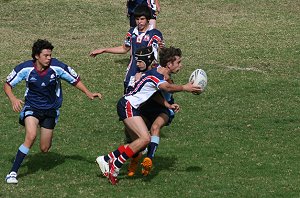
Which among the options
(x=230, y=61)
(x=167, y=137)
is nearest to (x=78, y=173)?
(x=167, y=137)

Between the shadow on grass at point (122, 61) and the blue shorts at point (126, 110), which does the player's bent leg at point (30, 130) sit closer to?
the blue shorts at point (126, 110)

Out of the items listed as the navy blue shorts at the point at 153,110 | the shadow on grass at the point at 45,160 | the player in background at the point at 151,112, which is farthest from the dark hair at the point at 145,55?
the shadow on grass at the point at 45,160

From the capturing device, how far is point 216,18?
31000mm

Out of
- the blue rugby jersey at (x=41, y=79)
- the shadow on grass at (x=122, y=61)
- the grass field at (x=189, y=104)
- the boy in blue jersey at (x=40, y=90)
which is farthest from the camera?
the shadow on grass at (x=122, y=61)

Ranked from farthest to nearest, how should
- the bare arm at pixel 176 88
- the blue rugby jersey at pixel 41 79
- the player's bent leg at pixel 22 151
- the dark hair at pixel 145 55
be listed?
the blue rugby jersey at pixel 41 79
the dark hair at pixel 145 55
the player's bent leg at pixel 22 151
the bare arm at pixel 176 88

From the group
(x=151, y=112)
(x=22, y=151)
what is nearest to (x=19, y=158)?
(x=22, y=151)

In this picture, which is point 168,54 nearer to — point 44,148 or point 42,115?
point 42,115

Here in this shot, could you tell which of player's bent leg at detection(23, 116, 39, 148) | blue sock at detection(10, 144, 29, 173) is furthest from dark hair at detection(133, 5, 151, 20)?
blue sock at detection(10, 144, 29, 173)

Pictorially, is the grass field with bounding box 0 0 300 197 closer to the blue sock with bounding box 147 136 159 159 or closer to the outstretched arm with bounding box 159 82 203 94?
the blue sock with bounding box 147 136 159 159

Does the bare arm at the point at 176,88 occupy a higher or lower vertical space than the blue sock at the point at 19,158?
higher

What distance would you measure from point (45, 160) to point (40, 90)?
1.63m

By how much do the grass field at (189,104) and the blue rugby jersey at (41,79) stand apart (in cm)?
126

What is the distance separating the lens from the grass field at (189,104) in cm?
1417

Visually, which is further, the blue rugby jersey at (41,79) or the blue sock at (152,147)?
the blue rugby jersey at (41,79)
